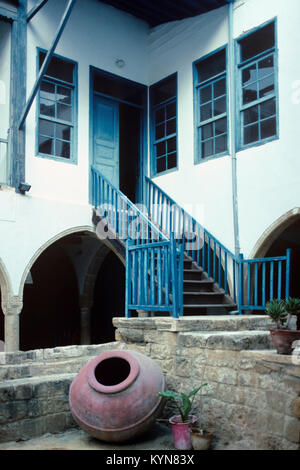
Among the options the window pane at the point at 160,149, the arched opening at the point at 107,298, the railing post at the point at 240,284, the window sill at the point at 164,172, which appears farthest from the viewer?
the arched opening at the point at 107,298

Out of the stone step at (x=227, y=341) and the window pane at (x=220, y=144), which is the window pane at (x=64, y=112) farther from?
the stone step at (x=227, y=341)

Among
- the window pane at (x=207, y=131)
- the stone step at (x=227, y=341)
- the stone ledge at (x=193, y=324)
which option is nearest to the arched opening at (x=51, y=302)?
the window pane at (x=207, y=131)

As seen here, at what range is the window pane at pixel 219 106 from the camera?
8113 mm

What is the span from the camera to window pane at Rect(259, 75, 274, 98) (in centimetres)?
727

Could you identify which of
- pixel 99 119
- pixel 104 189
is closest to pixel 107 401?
pixel 104 189

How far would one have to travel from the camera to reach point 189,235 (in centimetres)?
807

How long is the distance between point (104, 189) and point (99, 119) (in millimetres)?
1810

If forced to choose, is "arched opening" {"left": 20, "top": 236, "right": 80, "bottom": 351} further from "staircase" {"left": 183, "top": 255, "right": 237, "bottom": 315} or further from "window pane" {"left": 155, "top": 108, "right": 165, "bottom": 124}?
"staircase" {"left": 183, "top": 255, "right": 237, "bottom": 315}

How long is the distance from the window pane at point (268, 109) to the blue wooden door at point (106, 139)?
323cm

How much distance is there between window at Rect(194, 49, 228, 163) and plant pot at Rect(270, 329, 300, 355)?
4.79 meters

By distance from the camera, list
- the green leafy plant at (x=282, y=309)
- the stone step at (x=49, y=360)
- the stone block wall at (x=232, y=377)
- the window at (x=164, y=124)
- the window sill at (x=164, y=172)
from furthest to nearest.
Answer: the window at (x=164, y=124), the window sill at (x=164, y=172), the stone step at (x=49, y=360), the green leafy plant at (x=282, y=309), the stone block wall at (x=232, y=377)

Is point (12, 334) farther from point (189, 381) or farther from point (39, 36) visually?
point (39, 36)

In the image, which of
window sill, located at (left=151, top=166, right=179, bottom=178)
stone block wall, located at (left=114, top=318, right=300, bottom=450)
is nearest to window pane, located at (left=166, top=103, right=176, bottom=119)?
window sill, located at (left=151, top=166, right=179, bottom=178)

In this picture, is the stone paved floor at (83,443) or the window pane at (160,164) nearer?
the stone paved floor at (83,443)
